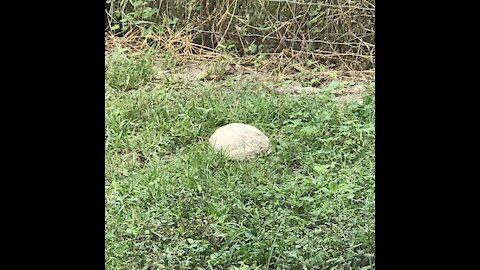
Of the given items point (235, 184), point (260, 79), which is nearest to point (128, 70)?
point (260, 79)

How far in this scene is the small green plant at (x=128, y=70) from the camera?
11.2 ft

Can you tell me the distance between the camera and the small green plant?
3404 millimetres

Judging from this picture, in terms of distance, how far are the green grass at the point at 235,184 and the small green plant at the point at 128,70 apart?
66 millimetres

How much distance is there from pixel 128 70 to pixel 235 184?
119 cm

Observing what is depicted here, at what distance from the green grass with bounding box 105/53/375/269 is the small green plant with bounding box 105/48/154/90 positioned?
0.07 metres

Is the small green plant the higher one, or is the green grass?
the small green plant

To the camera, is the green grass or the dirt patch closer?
the green grass

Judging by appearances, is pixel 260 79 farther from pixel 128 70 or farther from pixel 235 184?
pixel 235 184

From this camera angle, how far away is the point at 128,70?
348 cm

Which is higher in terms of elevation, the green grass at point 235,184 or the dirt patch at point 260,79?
the dirt patch at point 260,79

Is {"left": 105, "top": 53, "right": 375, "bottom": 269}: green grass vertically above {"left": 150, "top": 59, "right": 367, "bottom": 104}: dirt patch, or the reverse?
{"left": 150, "top": 59, "right": 367, "bottom": 104}: dirt patch

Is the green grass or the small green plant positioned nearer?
the green grass
